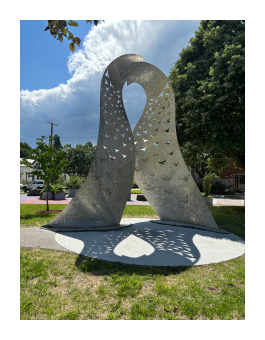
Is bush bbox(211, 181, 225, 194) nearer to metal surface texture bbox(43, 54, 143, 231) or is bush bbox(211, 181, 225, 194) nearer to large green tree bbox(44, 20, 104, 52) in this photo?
metal surface texture bbox(43, 54, 143, 231)

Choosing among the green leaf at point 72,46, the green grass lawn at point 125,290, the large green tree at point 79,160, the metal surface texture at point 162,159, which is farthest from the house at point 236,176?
the green leaf at point 72,46

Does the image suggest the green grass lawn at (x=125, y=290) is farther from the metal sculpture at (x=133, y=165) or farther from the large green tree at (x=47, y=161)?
the large green tree at (x=47, y=161)

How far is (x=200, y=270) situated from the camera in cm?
420

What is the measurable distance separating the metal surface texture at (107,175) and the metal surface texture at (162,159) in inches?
46.1

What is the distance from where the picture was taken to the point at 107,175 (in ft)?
24.4

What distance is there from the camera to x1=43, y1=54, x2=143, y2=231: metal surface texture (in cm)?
737

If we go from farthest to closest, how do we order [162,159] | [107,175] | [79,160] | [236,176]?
[79,160] < [236,176] < [162,159] < [107,175]

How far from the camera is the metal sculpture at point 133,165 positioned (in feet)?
24.3

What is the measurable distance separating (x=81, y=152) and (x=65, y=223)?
36.8m

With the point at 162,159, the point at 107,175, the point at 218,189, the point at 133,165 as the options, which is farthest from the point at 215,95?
the point at 218,189

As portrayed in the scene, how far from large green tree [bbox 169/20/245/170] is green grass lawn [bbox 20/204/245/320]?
8.91 m

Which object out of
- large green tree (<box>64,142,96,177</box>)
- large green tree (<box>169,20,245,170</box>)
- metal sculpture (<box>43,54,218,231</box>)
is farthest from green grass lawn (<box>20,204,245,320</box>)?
large green tree (<box>64,142,96,177</box>)

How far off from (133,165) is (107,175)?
1.14 m

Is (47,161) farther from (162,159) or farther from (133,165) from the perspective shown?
(162,159)
